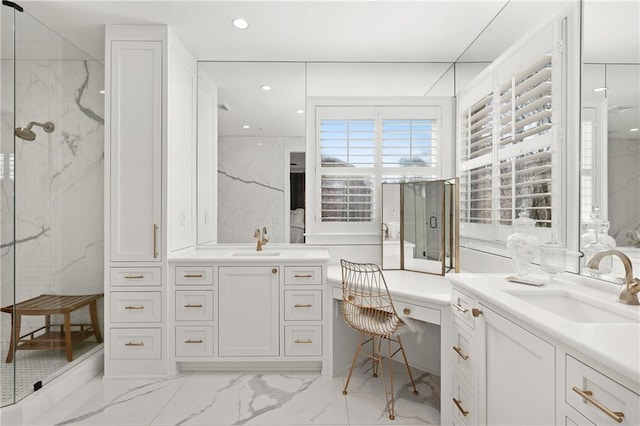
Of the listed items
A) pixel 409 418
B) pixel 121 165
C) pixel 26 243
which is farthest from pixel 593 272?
pixel 26 243

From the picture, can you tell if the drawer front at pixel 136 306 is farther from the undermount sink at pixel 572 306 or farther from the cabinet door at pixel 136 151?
the undermount sink at pixel 572 306

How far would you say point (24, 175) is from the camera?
210 centimetres

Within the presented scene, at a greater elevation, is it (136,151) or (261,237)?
(136,151)

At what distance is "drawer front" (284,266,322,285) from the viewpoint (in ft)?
8.12

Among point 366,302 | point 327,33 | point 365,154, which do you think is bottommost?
point 366,302

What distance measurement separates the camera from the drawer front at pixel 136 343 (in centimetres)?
240

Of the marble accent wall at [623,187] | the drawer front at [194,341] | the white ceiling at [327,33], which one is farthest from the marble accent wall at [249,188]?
the marble accent wall at [623,187]

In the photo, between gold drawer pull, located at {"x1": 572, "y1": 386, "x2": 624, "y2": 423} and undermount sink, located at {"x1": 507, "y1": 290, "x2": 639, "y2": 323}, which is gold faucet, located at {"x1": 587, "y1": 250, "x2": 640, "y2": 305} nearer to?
undermount sink, located at {"x1": 507, "y1": 290, "x2": 639, "y2": 323}

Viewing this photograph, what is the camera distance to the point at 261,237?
294cm

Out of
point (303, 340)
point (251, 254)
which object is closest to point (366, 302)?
point (303, 340)

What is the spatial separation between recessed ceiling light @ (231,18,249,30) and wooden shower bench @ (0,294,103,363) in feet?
7.73

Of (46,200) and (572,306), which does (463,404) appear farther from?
(46,200)

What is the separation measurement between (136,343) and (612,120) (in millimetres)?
3108

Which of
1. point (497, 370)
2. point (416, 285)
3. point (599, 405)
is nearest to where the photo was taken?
point (599, 405)
